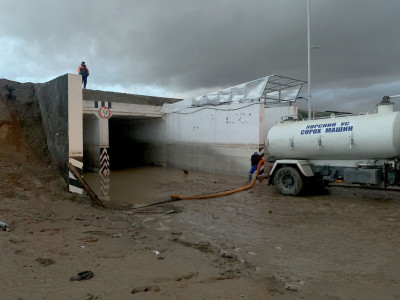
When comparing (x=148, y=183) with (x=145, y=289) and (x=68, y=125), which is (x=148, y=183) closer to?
(x=68, y=125)

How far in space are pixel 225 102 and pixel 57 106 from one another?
873 cm

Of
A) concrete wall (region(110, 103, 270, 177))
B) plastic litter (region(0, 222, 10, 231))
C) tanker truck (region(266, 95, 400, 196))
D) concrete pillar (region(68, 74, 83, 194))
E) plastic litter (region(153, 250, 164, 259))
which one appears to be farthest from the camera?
concrete wall (region(110, 103, 270, 177))

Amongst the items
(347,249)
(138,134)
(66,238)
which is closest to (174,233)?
(66,238)

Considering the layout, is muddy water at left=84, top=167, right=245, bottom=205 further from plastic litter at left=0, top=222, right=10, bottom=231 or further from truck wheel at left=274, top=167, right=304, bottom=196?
plastic litter at left=0, top=222, right=10, bottom=231

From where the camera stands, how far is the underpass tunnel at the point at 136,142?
19.5 metres

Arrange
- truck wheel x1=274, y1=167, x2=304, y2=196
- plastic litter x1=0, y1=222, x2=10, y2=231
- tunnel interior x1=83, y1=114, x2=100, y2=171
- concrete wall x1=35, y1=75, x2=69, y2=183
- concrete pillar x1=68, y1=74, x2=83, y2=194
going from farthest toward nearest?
→ tunnel interior x1=83, y1=114, x2=100, y2=171 → truck wheel x1=274, y1=167, x2=304, y2=196 → concrete wall x1=35, y1=75, x2=69, y2=183 → concrete pillar x1=68, y1=74, x2=83, y2=194 → plastic litter x1=0, y1=222, x2=10, y2=231

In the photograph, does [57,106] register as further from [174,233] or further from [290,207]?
[290,207]

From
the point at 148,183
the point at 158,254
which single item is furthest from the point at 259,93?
the point at 158,254

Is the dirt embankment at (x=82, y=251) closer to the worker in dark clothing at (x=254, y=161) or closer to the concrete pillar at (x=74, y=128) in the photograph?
the concrete pillar at (x=74, y=128)

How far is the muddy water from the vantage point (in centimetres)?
1013

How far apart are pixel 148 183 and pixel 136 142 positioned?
9.35 meters

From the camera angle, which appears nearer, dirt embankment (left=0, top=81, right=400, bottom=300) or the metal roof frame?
dirt embankment (left=0, top=81, right=400, bottom=300)

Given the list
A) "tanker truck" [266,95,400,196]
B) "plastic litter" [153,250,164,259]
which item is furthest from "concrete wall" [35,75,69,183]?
"tanker truck" [266,95,400,196]

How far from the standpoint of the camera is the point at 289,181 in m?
9.81
